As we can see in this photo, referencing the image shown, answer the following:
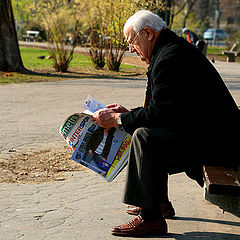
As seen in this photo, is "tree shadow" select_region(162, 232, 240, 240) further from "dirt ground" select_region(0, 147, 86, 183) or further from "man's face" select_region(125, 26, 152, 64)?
"dirt ground" select_region(0, 147, 86, 183)

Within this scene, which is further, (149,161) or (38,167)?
(38,167)

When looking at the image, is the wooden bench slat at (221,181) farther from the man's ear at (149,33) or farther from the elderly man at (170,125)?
the man's ear at (149,33)

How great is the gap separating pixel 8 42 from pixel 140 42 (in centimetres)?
1306

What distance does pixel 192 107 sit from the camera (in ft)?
11.6

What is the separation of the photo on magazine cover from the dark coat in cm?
33

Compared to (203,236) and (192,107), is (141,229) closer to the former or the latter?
(203,236)

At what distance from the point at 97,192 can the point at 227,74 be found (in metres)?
14.0

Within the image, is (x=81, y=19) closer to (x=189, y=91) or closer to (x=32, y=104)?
(x=32, y=104)

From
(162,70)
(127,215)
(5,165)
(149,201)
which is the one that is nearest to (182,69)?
(162,70)

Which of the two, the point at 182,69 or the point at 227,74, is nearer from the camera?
the point at 182,69

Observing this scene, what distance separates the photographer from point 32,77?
51.2 ft

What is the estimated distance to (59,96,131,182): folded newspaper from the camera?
3.96 m

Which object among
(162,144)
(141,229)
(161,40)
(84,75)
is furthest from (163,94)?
(84,75)

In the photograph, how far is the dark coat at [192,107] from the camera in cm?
351
